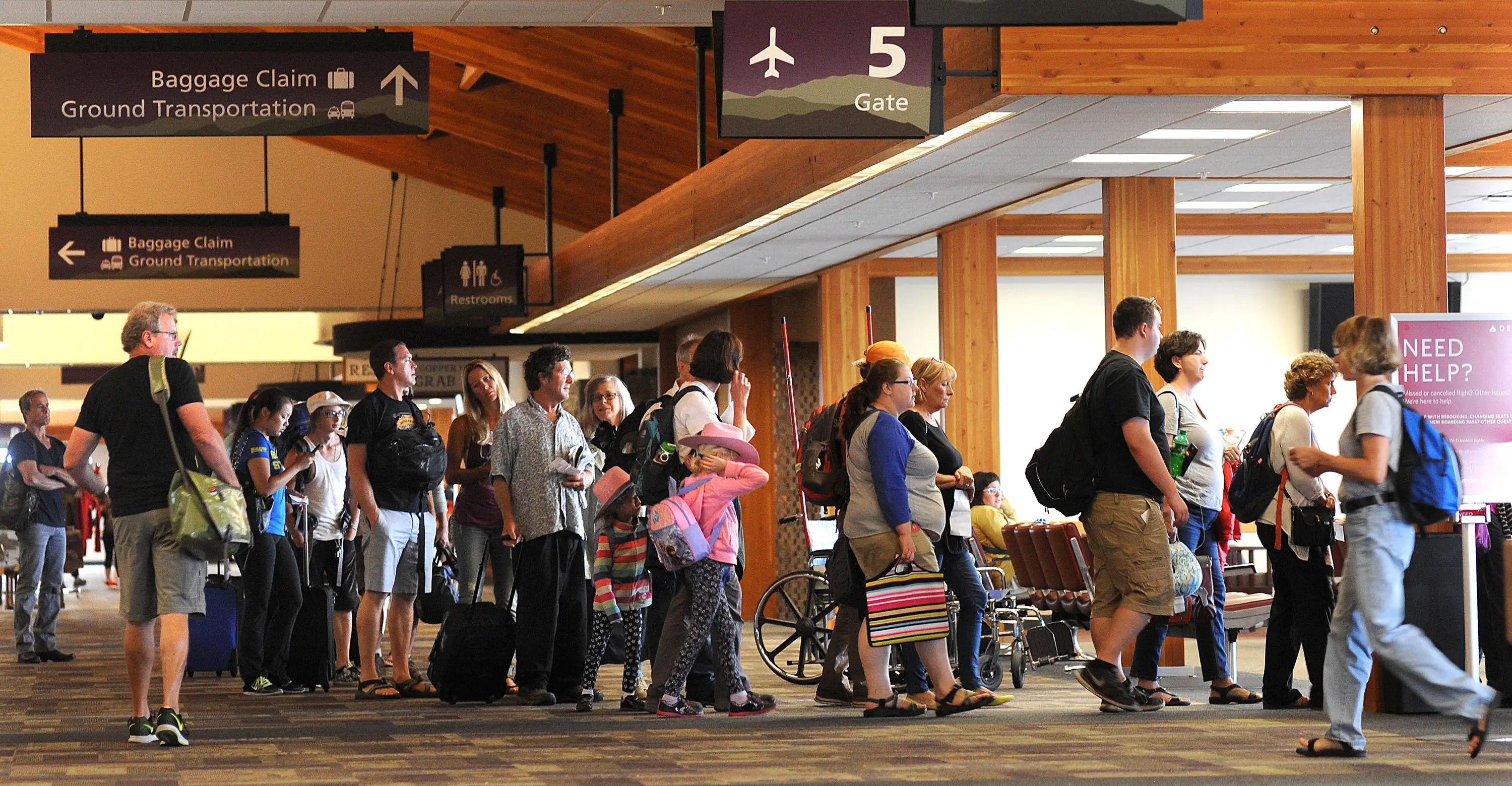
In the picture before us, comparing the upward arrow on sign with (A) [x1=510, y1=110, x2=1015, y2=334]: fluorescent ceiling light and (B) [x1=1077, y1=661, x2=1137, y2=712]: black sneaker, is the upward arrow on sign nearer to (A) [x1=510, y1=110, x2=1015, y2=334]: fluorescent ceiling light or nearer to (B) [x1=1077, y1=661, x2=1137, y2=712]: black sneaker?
(A) [x1=510, y1=110, x2=1015, y2=334]: fluorescent ceiling light

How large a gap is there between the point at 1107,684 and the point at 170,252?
8350 mm

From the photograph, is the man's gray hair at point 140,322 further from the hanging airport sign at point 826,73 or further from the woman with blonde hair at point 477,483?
the hanging airport sign at point 826,73

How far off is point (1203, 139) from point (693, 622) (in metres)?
3.33

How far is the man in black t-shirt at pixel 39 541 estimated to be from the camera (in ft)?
33.8

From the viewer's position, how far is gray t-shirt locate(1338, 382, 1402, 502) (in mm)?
5254

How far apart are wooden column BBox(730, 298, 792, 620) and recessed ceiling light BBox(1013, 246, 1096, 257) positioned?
220 cm

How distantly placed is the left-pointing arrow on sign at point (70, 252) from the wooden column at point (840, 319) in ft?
16.9

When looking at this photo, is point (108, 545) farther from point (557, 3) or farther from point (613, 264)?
point (557, 3)

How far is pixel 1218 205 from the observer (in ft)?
37.7

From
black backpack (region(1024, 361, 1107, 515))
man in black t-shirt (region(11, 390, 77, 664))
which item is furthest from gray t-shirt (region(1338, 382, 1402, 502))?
man in black t-shirt (region(11, 390, 77, 664))

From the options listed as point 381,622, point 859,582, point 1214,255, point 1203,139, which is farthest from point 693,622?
point 1214,255

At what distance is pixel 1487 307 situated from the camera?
15.8 m

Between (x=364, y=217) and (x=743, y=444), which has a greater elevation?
(x=364, y=217)

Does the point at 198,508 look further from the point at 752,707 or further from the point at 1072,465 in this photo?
the point at 1072,465
